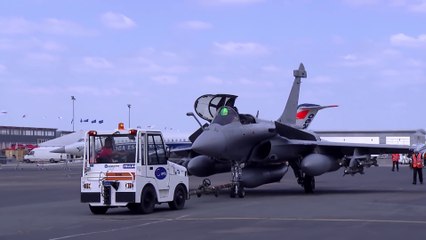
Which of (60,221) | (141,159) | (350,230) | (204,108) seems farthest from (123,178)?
(204,108)

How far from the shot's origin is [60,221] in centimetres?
1547

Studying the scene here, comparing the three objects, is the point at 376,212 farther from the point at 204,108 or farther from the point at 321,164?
the point at 204,108

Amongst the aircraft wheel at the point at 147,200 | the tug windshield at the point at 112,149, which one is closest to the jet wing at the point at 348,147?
the aircraft wheel at the point at 147,200

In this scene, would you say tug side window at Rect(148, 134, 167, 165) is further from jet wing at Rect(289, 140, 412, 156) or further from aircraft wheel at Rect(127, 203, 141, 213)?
jet wing at Rect(289, 140, 412, 156)

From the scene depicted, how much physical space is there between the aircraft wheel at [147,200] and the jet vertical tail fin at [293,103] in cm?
1304

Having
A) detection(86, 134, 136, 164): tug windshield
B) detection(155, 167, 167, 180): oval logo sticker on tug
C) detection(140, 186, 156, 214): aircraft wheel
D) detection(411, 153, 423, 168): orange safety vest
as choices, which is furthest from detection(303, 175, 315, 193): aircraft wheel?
detection(86, 134, 136, 164): tug windshield

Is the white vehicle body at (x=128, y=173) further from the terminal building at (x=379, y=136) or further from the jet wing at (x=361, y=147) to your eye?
the terminal building at (x=379, y=136)

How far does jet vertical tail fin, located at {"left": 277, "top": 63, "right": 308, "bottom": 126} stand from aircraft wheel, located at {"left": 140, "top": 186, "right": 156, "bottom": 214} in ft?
42.8

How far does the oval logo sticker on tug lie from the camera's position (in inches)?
691

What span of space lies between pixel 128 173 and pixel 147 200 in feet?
3.30

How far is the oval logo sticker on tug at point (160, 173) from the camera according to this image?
17562 mm

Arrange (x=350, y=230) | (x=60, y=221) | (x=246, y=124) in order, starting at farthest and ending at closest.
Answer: (x=246, y=124), (x=60, y=221), (x=350, y=230)

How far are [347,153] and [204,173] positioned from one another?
5.73m

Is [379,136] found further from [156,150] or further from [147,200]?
[147,200]
